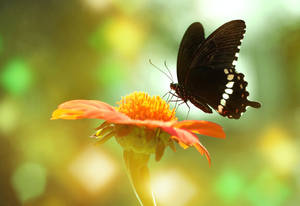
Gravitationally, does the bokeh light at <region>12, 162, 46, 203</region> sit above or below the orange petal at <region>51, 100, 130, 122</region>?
below

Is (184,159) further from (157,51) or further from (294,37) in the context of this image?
(294,37)

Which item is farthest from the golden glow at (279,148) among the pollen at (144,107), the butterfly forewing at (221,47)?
the pollen at (144,107)

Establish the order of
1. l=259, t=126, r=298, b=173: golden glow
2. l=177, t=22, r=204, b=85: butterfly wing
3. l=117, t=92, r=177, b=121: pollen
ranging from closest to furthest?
l=117, t=92, r=177, b=121: pollen → l=177, t=22, r=204, b=85: butterfly wing → l=259, t=126, r=298, b=173: golden glow

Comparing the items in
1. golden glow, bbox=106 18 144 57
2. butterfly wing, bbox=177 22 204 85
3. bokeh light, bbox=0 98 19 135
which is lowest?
bokeh light, bbox=0 98 19 135

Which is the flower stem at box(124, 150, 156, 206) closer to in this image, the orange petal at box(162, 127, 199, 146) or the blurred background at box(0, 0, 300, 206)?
the orange petal at box(162, 127, 199, 146)

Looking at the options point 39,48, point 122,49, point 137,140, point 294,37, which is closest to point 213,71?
point 137,140

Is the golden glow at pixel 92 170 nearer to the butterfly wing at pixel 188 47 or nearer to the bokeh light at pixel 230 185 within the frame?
the bokeh light at pixel 230 185

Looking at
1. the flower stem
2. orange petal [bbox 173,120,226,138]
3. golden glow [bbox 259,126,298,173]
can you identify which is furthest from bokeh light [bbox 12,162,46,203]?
golden glow [bbox 259,126,298,173]
